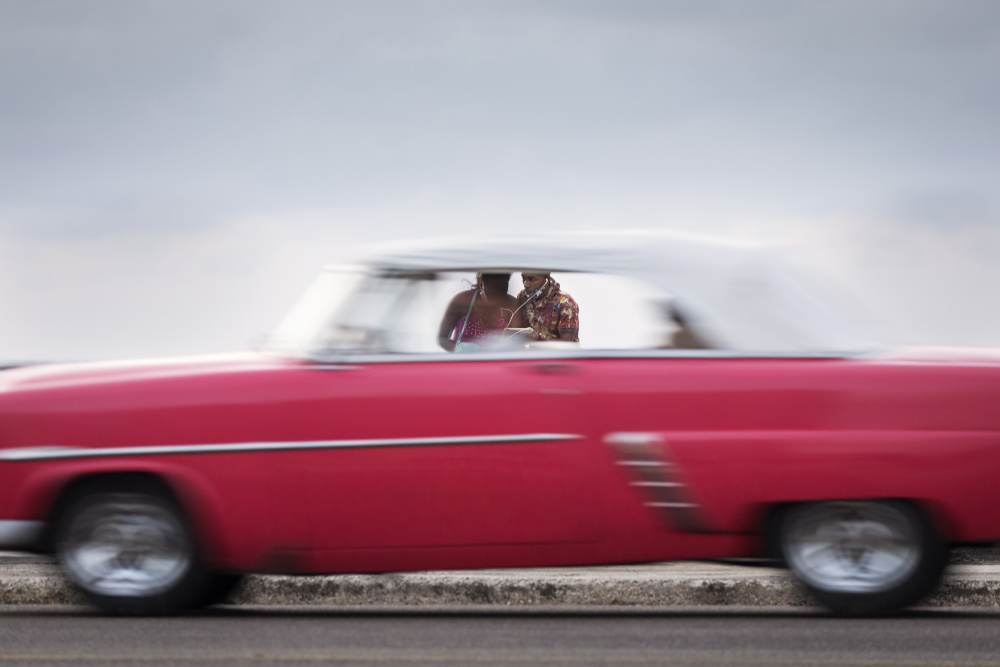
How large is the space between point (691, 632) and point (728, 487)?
0.63m

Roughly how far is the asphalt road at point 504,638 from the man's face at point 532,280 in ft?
4.64

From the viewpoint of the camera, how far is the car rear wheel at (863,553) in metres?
6.23

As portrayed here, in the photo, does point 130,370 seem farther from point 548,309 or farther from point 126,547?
point 548,309

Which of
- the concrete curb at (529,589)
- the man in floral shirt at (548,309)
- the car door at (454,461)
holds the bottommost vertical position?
the concrete curb at (529,589)

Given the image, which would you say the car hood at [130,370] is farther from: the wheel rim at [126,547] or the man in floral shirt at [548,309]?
the man in floral shirt at [548,309]

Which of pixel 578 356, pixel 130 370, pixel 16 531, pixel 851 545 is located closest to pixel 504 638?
pixel 578 356

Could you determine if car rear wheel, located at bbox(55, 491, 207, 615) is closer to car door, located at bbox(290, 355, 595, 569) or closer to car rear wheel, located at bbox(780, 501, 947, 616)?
car door, located at bbox(290, 355, 595, 569)

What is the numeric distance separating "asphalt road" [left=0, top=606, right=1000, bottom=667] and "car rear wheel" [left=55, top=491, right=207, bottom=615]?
0.37ft

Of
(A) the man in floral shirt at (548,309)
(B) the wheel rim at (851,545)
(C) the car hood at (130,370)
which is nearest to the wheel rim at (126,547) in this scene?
(C) the car hood at (130,370)

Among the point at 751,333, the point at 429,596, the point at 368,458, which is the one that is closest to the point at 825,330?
the point at 751,333

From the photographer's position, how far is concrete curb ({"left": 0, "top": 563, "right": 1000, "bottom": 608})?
7.40m

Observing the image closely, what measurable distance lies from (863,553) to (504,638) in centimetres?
159

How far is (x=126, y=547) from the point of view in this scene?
6555mm

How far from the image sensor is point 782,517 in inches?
250
